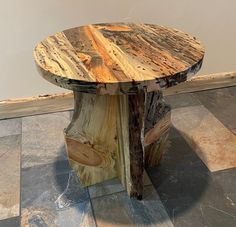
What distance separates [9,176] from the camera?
1.20 metres

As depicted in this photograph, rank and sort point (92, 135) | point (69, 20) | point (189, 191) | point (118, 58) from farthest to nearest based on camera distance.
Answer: point (69, 20), point (189, 191), point (92, 135), point (118, 58)

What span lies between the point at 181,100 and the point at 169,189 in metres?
0.70

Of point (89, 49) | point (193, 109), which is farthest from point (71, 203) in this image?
point (193, 109)

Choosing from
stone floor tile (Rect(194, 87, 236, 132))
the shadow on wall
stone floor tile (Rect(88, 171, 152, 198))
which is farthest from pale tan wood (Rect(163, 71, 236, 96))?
stone floor tile (Rect(88, 171, 152, 198))

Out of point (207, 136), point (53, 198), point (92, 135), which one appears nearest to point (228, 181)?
point (207, 136)

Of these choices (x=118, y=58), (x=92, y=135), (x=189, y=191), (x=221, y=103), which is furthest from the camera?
(x=221, y=103)

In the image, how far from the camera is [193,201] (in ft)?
3.50

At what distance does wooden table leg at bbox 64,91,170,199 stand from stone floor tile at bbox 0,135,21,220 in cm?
26

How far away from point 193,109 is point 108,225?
0.85 meters

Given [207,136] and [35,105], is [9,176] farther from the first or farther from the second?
[207,136]

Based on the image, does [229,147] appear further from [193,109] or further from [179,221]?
[179,221]

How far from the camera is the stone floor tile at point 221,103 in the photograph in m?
1.52

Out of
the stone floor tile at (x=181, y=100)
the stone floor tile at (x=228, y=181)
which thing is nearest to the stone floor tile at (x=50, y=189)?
the stone floor tile at (x=228, y=181)

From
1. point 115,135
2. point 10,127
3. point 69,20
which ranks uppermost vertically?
point 69,20
